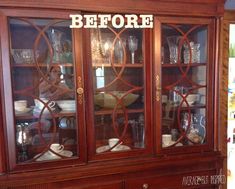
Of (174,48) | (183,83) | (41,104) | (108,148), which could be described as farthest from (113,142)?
(174,48)

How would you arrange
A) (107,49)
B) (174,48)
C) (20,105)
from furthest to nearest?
(174,48)
(107,49)
(20,105)

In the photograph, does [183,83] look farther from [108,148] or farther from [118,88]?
[108,148]

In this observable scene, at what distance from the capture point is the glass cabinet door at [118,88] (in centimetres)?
123

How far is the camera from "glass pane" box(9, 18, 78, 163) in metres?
1.12

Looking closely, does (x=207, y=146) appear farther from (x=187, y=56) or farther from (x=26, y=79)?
(x=26, y=79)

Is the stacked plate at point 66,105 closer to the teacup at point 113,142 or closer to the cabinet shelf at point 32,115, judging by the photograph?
the cabinet shelf at point 32,115

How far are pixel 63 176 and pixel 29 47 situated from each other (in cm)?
75

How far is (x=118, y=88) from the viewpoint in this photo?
1273 millimetres

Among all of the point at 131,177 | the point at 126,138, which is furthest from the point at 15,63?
the point at 131,177

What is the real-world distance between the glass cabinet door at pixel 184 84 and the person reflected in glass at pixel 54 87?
0.60m

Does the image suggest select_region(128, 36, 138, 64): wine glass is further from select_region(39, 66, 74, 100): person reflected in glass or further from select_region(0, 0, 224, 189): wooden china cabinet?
select_region(39, 66, 74, 100): person reflected in glass

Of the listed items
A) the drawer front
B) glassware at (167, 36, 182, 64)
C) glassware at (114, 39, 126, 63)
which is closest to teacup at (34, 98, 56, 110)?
glassware at (114, 39, 126, 63)

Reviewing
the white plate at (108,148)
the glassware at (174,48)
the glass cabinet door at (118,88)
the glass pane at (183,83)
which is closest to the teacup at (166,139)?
the glass pane at (183,83)

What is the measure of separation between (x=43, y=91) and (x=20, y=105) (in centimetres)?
14
